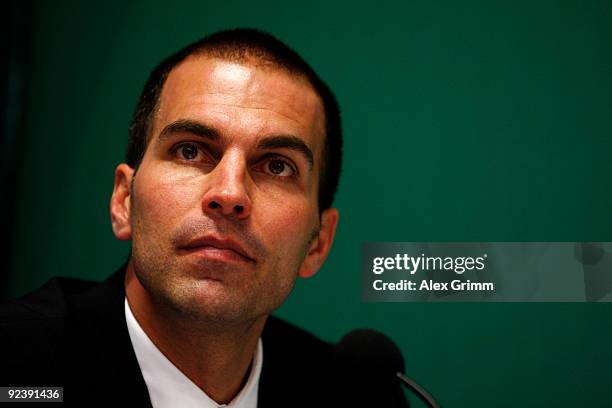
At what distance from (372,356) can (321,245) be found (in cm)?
29

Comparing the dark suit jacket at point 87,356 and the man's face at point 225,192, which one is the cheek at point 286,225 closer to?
the man's face at point 225,192

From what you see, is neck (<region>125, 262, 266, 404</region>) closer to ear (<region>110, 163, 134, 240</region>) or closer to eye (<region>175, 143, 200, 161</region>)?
ear (<region>110, 163, 134, 240</region>)

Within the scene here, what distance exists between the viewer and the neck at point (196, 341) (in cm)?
106

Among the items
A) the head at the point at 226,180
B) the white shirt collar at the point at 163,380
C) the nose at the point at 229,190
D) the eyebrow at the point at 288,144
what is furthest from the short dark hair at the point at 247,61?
the white shirt collar at the point at 163,380

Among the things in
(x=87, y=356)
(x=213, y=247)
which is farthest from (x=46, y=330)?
(x=213, y=247)

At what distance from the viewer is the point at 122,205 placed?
1.16 meters

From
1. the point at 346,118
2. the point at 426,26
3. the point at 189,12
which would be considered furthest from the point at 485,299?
the point at 189,12

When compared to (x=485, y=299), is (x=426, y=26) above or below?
above

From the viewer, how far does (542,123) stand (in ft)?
4.33

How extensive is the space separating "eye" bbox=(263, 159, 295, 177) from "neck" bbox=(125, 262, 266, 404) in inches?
11.9

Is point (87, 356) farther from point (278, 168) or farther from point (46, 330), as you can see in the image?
point (278, 168)

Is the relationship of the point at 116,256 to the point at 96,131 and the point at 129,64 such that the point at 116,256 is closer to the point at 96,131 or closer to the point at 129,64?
the point at 96,131

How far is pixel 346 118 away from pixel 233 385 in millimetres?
696

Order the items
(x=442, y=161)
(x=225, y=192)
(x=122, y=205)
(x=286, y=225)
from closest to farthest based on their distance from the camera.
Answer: (x=225, y=192) → (x=286, y=225) → (x=122, y=205) → (x=442, y=161)
